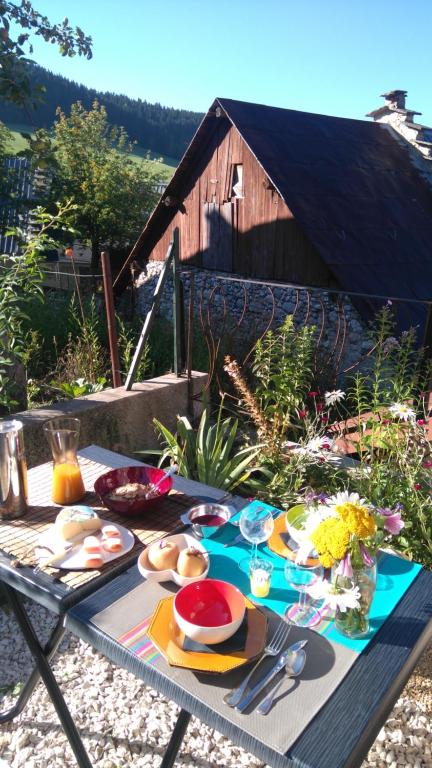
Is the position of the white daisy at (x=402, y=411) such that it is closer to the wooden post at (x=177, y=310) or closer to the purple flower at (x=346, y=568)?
the purple flower at (x=346, y=568)

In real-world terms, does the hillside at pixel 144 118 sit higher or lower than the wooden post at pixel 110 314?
higher

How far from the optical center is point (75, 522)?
5.16ft

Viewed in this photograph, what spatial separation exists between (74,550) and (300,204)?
25.9 ft

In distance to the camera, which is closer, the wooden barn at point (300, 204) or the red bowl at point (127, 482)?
the red bowl at point (127, 482)

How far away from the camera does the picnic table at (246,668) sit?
1.02m

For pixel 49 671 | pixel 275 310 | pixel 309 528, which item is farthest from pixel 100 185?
pixel 309 528

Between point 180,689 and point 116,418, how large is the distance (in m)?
2.17

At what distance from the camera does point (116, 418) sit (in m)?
3.17

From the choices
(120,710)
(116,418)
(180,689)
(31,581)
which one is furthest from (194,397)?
(180,689)

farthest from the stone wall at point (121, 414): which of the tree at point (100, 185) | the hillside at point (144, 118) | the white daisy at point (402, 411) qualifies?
the hillside at point (144, 118)

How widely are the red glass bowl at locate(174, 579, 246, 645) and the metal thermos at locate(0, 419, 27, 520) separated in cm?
69

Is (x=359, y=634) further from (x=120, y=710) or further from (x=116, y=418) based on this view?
(x=116, y=418)

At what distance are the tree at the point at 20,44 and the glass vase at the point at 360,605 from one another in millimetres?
2634

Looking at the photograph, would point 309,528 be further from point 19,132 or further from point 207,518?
point 19,132
